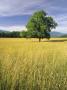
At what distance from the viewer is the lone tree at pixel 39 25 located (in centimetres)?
5653

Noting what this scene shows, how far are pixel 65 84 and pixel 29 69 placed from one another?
45.8 inches

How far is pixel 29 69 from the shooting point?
5.54 metres

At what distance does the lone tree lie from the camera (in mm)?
56531

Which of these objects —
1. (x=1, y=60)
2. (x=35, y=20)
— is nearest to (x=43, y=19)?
(x=35, y=20)

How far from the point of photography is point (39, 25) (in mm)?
57438

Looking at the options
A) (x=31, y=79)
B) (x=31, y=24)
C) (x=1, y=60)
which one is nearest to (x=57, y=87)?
(x=31, y=79)

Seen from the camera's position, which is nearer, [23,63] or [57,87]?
[57,87]

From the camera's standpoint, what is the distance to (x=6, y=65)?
5.86m

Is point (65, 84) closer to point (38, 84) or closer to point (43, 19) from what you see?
point (38, 84)

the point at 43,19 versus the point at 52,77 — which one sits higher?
the point at 43,19

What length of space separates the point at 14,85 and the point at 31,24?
5244 cm

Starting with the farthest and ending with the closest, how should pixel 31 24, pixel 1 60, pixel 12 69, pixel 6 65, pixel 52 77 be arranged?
pixel 31 24, pixel 1 60, pixel 6 65, pixel 12 69, pixel 52 77

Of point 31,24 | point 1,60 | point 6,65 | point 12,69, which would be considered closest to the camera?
point 12,69

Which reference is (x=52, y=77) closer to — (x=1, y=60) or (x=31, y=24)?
(x=1, y=60)
